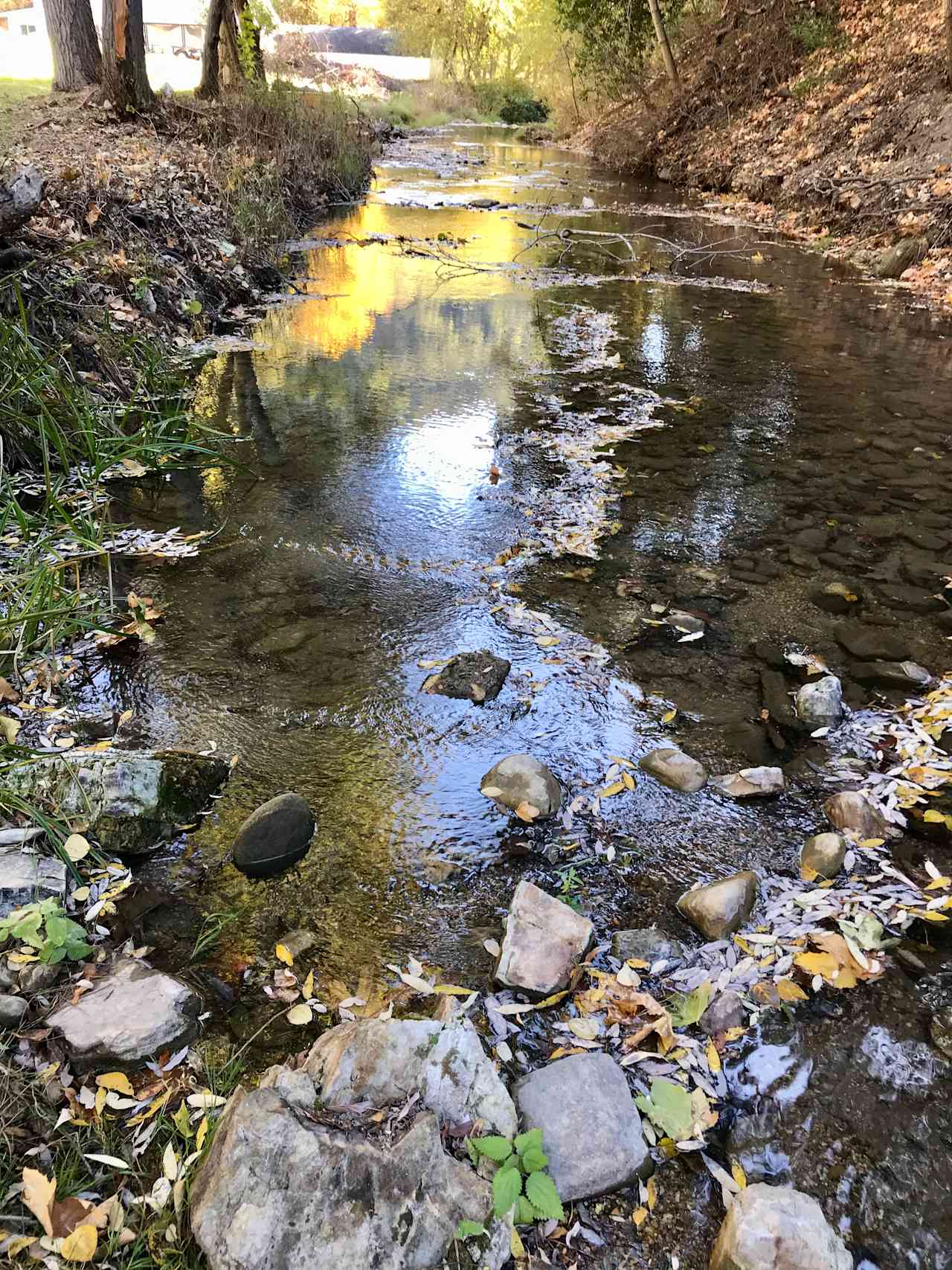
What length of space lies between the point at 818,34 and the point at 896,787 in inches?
772

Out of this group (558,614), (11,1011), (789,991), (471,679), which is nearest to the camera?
(11,1011)

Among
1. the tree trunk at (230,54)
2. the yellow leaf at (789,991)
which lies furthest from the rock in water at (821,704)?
the tree trunk at (230,54)

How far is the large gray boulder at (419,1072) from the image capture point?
1.61m

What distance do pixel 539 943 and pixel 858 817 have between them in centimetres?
115

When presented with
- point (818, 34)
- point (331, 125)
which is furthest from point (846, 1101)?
point (818, 34)

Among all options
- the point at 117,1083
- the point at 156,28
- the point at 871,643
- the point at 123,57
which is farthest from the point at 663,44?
the point at 156,28

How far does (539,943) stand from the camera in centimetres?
205

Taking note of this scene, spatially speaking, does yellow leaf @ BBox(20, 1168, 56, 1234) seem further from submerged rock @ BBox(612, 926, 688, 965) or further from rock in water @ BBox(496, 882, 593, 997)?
submerged rock @ BBox(612, 926, 688, 965)

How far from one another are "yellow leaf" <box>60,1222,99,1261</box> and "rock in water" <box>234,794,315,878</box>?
961 mm

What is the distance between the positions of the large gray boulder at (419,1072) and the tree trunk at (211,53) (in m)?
17.3

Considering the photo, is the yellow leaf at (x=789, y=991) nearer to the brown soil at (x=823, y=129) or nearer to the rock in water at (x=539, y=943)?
the rock in water at (x=539, y=943)

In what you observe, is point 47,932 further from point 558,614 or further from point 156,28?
point 156,28

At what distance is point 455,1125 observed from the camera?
159cm

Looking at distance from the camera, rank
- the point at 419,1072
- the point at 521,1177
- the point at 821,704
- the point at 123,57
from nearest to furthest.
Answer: the point at 521,1177 → the point at 419,1072 → the point at 821,704 → the point at 123,57
